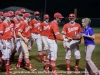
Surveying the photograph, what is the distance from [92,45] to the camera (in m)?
8.32

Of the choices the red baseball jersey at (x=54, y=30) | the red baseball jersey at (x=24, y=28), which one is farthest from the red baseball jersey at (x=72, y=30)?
the red baseball jersey at (x=24, y=28)

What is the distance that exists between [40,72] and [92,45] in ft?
7.34

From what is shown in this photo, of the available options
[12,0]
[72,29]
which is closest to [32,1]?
[12,0]

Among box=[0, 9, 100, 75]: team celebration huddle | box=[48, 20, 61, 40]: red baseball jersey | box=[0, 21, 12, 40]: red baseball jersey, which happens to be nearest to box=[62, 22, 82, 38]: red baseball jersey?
box=[0, 9, 100, 75]: team celebration huddle

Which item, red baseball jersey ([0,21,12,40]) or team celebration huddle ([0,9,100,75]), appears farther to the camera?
red baseball jersey ([0,21,12,40])

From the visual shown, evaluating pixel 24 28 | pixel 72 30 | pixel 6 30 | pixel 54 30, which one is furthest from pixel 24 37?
pixel 72 30

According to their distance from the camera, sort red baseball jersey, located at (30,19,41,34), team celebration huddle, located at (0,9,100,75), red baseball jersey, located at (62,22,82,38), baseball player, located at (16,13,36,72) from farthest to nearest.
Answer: red baseball jersey, located at (30,19,41,34), red baseball jersey, located at (62,22,82,38), baseball player, located at (16,13,36,72), team celebration huddle, located at (0,9,100,75)

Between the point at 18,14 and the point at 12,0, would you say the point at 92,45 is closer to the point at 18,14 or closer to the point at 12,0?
the point at 18,14

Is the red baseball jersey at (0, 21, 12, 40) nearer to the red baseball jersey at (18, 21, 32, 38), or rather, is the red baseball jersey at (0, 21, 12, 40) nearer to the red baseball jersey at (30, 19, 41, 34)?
the red baseball jersey at (18, 21, 32, 38)

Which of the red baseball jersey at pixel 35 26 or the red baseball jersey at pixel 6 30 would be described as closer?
the red baseball jersey at pixel 6 30

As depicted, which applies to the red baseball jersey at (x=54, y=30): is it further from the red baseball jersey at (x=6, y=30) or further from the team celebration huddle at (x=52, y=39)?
the red baseball jersey at (x=6, y=30)

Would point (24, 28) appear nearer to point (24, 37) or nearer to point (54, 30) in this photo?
point (24, 37)

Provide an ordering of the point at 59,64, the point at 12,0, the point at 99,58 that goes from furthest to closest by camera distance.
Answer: the point at 12,0 < the point at 99,58 < the point at 59,64

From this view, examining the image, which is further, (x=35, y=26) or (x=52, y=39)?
(x=35, y=26)
